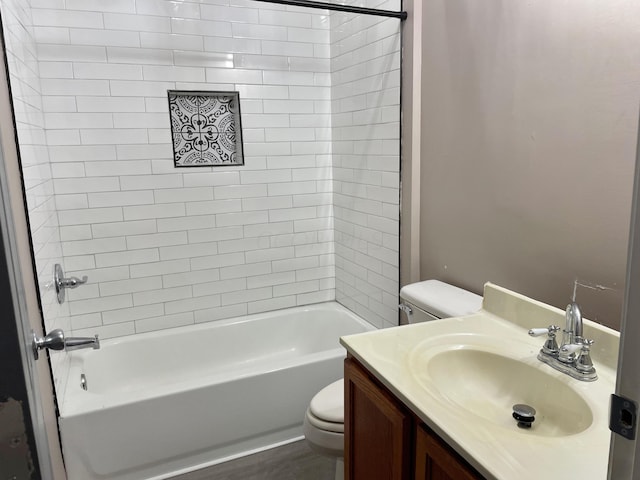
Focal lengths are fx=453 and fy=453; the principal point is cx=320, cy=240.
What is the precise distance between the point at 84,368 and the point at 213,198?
1.20 meters

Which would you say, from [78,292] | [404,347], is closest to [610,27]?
[404,347]

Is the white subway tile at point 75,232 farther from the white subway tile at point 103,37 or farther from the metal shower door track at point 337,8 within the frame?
the metal shower door track at point 337,8

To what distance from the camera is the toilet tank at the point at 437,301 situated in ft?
5.81

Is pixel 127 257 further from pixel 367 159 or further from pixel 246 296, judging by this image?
pixel 367 159

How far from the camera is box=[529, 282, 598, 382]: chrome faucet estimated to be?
3.89ft

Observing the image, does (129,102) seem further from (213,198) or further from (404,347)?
(404,347)

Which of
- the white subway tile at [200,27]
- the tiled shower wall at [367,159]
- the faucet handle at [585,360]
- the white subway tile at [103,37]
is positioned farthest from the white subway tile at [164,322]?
the faucet handle at [585,360]

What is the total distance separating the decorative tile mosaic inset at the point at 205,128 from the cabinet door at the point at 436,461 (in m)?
2.20

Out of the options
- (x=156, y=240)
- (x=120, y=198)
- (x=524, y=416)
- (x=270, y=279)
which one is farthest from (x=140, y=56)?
(x=524, y=416)

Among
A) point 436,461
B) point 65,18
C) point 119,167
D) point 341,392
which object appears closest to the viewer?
point 436,461

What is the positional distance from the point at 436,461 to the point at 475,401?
1.12ft

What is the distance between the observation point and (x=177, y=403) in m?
2.15

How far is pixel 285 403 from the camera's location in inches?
92.7

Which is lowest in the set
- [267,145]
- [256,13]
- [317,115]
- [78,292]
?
[78,292]
